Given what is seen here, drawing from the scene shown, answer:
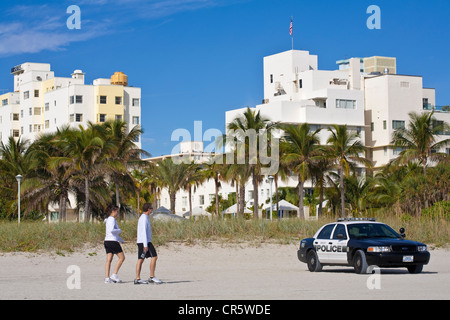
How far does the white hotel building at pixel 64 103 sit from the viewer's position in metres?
104

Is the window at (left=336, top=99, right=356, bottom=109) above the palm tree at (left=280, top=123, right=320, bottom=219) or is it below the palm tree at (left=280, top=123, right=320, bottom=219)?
above

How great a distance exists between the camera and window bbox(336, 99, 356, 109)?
88.8 m

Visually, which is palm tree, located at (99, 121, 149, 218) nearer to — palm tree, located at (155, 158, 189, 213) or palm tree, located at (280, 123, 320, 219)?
palm tree, located at (280, 123, 320, 219)

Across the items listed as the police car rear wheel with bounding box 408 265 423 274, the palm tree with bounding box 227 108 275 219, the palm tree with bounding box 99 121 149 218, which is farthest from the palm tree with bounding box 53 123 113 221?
the police car rear wheel with bounding box 408 265 423 274

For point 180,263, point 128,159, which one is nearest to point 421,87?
point 128,159

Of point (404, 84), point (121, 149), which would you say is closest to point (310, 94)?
point (404, 84)

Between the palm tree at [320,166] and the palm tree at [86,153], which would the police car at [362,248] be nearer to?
the palm tree at [86,153]

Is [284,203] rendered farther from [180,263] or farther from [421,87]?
[180,263]

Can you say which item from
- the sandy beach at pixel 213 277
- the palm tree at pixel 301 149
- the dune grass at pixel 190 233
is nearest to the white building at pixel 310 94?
the palm tree at pixel 301 149

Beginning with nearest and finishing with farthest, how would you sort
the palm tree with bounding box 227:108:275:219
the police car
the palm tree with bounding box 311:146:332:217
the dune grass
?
the police car < the dune grass < the palm tree with bounding box 227:108:275:219 < the palm tree with bounding box 311:146:332:217

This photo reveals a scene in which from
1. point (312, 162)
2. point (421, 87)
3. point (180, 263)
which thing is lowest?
point (180, 263)

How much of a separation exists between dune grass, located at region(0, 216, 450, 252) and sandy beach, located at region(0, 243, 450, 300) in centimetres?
83

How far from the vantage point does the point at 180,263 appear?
26.4 m
